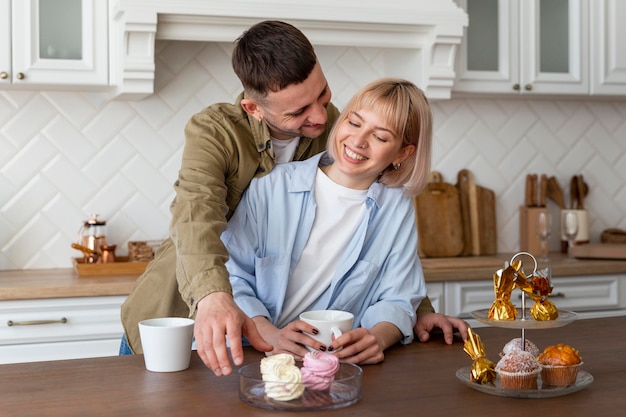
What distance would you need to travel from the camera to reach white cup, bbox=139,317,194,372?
1.50m

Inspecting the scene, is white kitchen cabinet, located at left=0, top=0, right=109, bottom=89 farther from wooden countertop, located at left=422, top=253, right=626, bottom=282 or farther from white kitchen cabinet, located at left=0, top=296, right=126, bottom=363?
wooden countertop, located at left=422, top=253, right=626, bottom=282

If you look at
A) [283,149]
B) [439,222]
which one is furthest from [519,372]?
[439,222]

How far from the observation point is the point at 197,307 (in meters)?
1.57

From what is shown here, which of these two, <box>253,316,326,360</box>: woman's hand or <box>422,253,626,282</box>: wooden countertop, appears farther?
<box>422,253,626,282</box>: wooden countertop

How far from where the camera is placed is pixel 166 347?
1.50m

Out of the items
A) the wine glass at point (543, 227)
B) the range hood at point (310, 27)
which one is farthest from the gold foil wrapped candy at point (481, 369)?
the wine glass at point (543, 227)

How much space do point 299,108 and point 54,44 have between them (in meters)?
1.51

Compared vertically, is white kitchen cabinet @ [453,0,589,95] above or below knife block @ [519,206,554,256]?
above

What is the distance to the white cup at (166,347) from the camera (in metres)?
1.50

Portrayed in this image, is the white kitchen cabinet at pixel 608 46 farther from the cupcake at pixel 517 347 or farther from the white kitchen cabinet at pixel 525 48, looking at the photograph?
the cupcake at pixel 517 347

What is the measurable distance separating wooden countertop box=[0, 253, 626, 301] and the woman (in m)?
1.14

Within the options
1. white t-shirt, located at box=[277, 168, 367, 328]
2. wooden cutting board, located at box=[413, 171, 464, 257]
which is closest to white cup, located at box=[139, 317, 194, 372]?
white t-shirt, located at box=[277, 168, 367, 328]

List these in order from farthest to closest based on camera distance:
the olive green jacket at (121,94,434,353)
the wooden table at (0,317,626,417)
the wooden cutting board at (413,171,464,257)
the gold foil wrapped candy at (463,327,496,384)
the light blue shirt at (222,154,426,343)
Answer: the wooden cutting board at (413,171,464,257), the light blue shirt at (222,154,426,343), the olive green jacket at (121,94,434,353), the gold foil wrapped candy at (463,327,496,384), the wooden table at (0,317,626,417)

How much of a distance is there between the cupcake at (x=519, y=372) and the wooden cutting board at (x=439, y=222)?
233 cm
